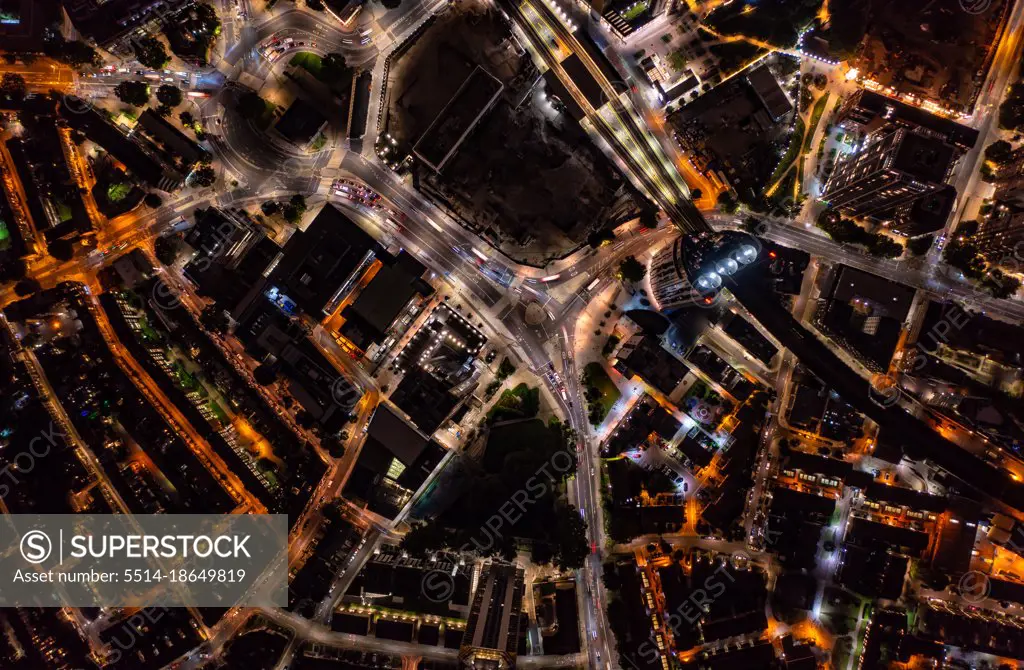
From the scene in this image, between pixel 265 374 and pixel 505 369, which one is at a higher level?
pixel 505 369

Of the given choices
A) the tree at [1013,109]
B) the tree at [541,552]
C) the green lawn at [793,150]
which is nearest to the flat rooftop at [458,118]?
the green lawn at [793,150]

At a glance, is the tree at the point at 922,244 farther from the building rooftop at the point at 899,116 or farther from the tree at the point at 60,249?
the tree at the point at 60,249

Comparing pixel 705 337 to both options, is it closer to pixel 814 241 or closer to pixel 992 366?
pixel 814 241

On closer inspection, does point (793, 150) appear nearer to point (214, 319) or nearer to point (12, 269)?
point (214, 319)

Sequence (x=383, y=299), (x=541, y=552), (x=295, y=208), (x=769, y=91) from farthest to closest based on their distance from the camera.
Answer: (x=295, y=208) < (x=541, y=552) < (x=769, y=91) < (x=383, y=299)

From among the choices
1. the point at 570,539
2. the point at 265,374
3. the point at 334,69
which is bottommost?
the point at 265,374

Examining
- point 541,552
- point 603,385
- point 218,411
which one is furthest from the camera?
point 603,385

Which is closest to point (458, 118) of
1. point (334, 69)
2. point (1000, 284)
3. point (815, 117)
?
point (334, 69)
